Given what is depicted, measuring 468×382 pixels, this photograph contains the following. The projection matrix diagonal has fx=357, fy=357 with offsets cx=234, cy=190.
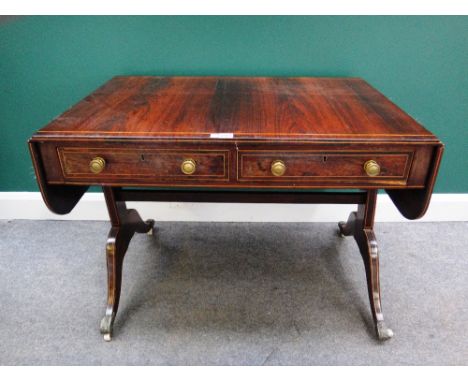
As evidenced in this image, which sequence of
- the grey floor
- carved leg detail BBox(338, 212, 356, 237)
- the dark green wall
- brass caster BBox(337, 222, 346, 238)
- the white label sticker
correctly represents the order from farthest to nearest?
brass caster BBox(337, 222, 346, 238) → carved leg detail BBox(338, 212, 356, 237) → the dark green wall → the grey floor → the white label sticker

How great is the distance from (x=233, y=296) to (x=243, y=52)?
1087 mm

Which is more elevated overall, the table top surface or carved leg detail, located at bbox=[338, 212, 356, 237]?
the table top surface

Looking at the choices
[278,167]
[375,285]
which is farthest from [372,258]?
[278,167]

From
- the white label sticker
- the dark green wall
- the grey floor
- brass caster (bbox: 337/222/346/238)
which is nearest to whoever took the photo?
the white label sticker

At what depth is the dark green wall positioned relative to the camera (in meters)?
1.55

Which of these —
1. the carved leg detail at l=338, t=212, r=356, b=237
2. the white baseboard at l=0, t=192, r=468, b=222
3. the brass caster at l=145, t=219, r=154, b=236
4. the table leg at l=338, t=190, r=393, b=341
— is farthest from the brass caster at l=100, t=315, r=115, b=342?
the carved leg detail at l=338, t=212, r=356, b=237

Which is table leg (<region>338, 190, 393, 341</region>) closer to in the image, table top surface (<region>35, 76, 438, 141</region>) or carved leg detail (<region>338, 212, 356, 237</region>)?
carved leg detail (<region>338, 212, 356, 237</region>)

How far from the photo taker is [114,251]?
4.64 feet

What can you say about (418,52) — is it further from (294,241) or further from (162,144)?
(162,144)

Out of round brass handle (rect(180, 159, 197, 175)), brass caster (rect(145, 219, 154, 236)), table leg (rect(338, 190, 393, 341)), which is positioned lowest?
brass caster (rect(145, 219, 154, 236))

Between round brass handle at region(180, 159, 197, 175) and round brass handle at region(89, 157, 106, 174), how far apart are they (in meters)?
0.23

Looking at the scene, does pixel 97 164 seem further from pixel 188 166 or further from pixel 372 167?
pixel 372 167

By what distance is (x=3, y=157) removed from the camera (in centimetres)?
188
